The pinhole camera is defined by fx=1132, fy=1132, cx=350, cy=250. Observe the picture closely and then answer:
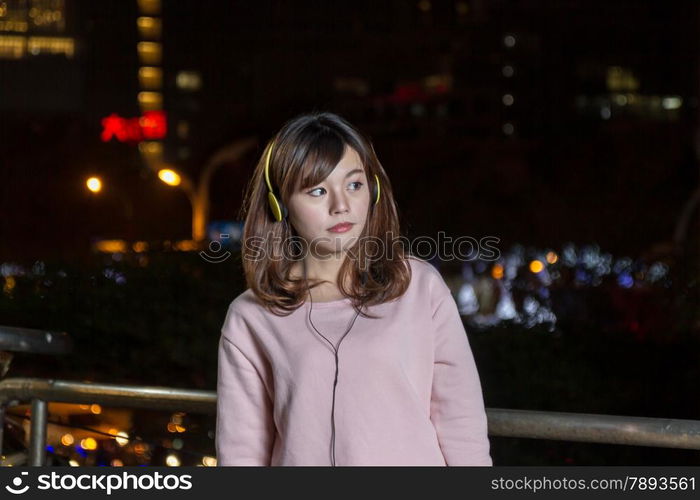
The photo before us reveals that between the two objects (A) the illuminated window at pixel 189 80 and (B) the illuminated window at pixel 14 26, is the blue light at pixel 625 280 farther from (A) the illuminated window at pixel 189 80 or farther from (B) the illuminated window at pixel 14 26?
(A) the illuminated window at pixel 189 80

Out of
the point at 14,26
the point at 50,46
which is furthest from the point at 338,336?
the point at 50,46

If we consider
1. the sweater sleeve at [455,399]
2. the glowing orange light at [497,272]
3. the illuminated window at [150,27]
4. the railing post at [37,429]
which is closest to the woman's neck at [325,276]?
the sweater sleeve at [455,399]

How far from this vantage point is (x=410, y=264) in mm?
2654

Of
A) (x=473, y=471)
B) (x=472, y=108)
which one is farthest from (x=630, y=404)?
(x=472, y=108)

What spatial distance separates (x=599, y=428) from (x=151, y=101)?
103m

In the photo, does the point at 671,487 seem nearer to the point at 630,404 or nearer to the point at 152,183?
the point at 630,404

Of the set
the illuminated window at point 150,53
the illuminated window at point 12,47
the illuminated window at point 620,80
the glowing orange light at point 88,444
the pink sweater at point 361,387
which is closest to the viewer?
the pink sweater at point 361,387

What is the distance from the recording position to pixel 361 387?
2512mm

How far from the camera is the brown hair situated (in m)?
2.61

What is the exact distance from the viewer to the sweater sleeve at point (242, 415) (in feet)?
8.71

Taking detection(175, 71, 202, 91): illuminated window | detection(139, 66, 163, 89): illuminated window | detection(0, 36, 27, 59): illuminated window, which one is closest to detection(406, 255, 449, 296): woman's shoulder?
detection(0, 36, 27, 59): illuminated window

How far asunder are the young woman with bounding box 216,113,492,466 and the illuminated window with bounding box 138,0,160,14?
325 ft

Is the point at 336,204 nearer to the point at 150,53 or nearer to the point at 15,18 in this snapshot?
the point at 15,18

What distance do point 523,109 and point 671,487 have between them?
44.0m
